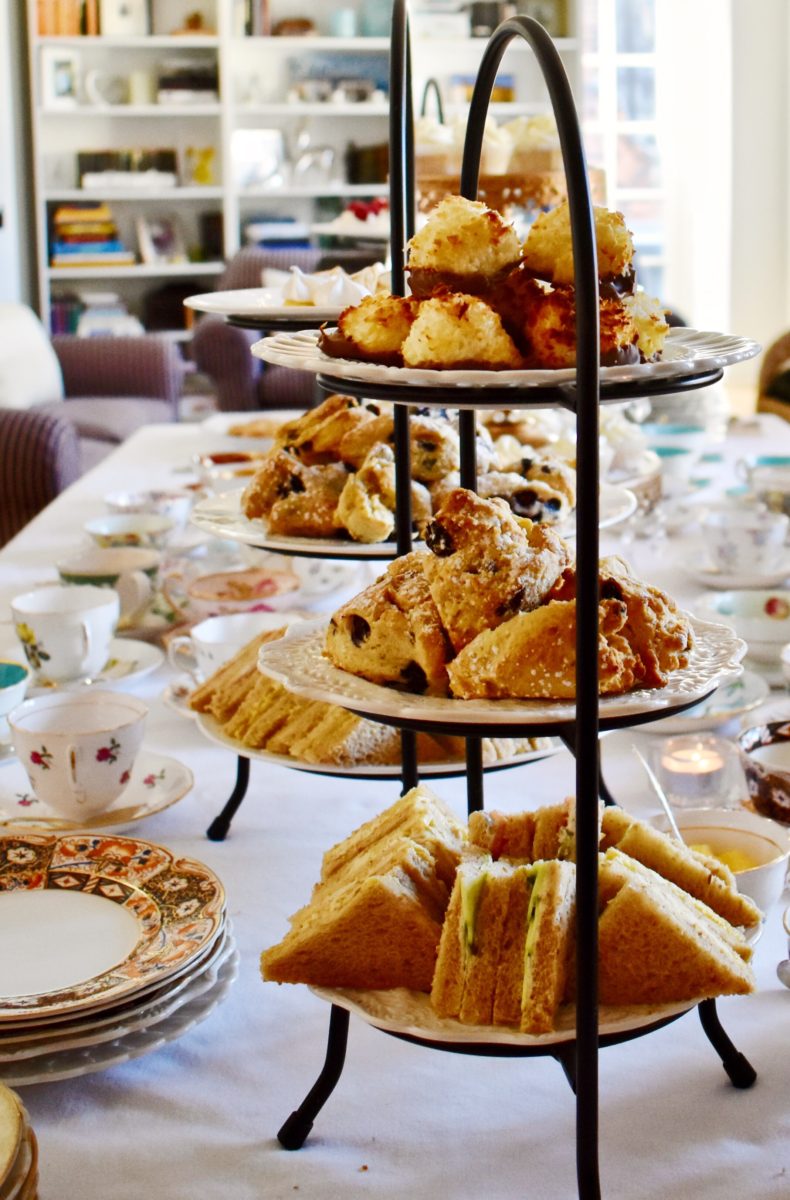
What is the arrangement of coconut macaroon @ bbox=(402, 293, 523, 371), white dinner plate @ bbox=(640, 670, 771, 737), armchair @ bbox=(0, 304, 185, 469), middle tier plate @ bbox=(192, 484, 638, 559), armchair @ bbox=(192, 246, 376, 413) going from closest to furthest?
1. coconut macaroon @ bbox=(402, 293, 523, 371)
2. middle tier plate @ bbox=(192, 484, 638, 559)
3. white dinner plate @ bbox=(640, 670, 771, 737)
4. armchair @ bbox=(0, 304, 185, 469)
5. armchair @ bbox=(192, 246, 376, 413)

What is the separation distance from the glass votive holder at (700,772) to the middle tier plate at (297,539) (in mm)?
229

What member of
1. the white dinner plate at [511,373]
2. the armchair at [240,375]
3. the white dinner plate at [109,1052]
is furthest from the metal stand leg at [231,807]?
the armchair at [240,375]

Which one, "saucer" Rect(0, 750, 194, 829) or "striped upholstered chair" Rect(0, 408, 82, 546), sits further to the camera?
"striped upholstered chair" Rect(0, 408, 82, 546)

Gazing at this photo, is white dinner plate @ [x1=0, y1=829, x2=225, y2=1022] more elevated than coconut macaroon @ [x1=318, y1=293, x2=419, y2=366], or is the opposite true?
coconut macaroon @ [x1=318, y1=293, x2=419, y2=366]

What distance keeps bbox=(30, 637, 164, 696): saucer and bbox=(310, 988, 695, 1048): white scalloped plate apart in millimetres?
845

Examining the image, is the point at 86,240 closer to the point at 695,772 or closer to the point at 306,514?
the point at 306,514

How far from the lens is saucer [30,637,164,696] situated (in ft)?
5.45

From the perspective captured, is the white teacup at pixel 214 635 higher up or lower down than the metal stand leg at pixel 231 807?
higher up

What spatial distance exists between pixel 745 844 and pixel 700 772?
227 millimetres

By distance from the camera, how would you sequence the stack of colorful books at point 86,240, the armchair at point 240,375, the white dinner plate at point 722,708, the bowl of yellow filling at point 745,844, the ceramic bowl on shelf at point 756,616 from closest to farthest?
1. the bowl of yellow filling at point 745,844
2. the white dinner plate at point 722,708
3. the ceramic bowl on shelf at point 756,616
4. the armchair at point 240,375
5. the stack of colorful books at point 86,240

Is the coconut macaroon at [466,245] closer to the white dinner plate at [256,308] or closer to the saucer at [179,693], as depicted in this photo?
the white dinner plate at [256,308]

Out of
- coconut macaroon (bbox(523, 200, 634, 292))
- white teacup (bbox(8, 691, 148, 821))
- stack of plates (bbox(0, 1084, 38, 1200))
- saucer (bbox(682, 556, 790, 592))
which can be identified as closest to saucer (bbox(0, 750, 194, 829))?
white teacup (bbox(8, 691, 148, 821))

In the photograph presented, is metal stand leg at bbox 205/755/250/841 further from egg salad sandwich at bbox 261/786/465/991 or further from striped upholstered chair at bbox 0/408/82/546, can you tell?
striped upholstered chair at bbox 0/408/82/546

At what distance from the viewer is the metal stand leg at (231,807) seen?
1306 millimetres
